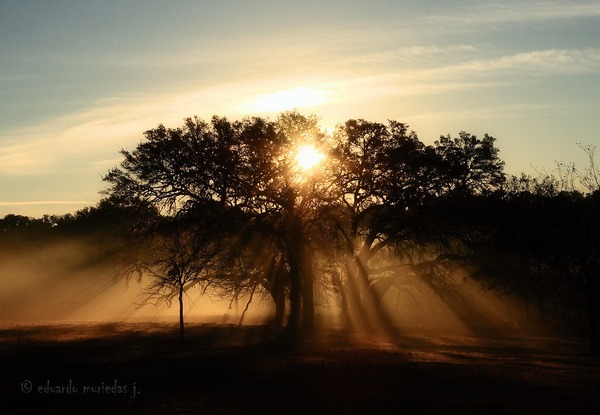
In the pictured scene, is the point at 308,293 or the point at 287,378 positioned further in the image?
the point at 308,293

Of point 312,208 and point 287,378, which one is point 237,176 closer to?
point 312,208

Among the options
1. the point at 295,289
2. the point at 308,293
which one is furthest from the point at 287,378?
the point at 308,293

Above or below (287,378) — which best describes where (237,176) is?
above

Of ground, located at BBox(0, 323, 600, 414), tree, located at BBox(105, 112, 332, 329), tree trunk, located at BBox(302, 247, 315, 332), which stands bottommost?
ground, located at BBox(0, 323, 600, 414)

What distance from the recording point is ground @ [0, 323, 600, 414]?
18.0 metres

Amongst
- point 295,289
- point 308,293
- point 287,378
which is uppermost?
point 295,289

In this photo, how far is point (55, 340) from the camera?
122ft

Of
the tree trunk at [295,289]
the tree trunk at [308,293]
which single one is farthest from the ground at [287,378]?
the tree trunk at [308,293]

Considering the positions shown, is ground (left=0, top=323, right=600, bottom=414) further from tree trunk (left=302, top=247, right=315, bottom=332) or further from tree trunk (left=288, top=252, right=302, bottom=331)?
tree trunk (left=302, top=247, right=315, bottom=332)

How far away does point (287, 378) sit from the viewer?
74.5ft

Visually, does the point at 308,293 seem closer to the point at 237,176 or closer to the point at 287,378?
the point at 237,176

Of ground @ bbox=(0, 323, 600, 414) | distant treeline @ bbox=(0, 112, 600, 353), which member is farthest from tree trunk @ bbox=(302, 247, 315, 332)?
ground @ bbox=(0, 323, 600, 414)

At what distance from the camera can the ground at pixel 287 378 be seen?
18000mm

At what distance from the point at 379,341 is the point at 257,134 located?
1584 centimetres
